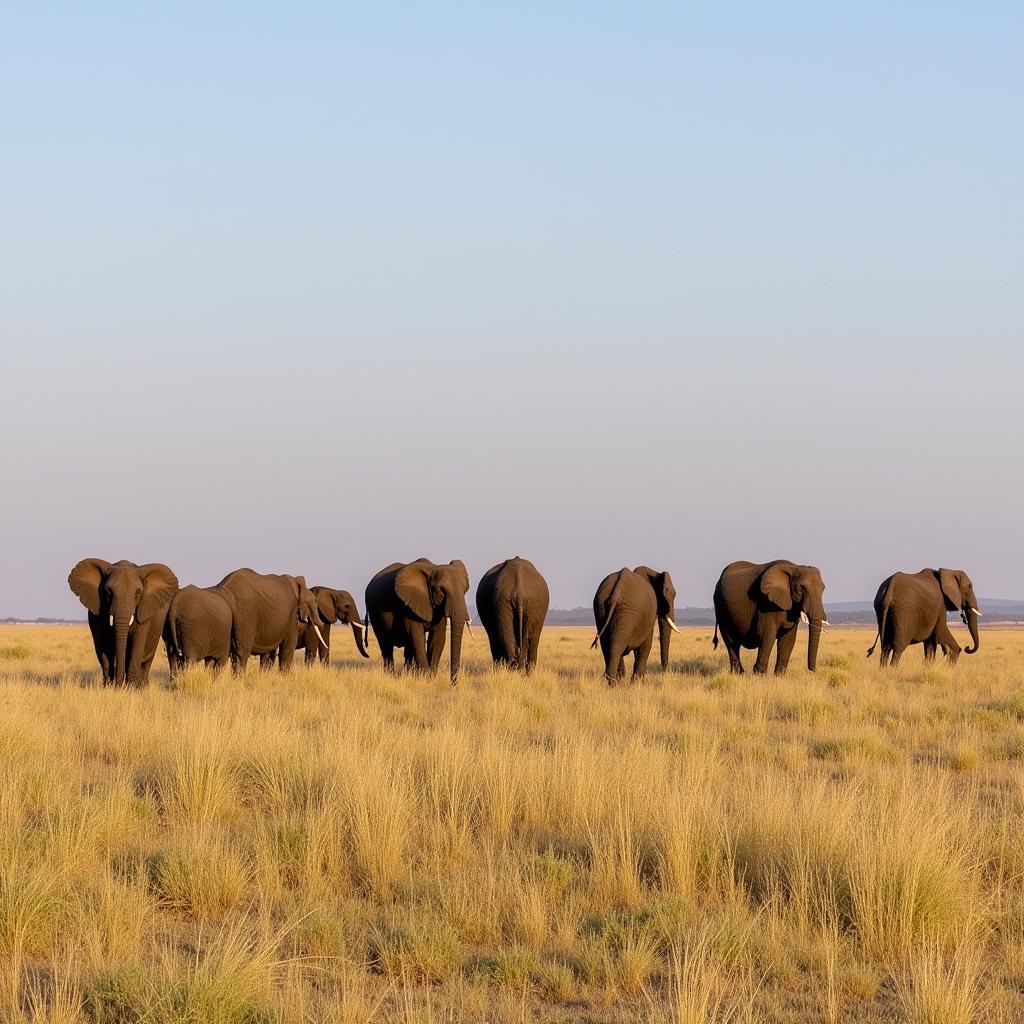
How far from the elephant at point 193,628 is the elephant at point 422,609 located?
3797mm

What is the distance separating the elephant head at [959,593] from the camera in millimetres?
29031

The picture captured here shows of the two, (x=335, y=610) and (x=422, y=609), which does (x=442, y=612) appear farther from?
(x=335, y=610)

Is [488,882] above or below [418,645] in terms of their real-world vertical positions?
below

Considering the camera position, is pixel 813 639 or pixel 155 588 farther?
pixel 813 639

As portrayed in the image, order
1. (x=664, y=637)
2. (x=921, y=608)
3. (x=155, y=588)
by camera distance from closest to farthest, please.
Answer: (x=155, y=588) → (x=664, y=637) → (x=921, y=608)

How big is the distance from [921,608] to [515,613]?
913cm

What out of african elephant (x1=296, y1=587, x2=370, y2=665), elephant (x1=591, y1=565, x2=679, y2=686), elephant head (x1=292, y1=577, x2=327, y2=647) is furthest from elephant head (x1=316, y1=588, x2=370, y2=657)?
elephant (x1=591, y1=565, x2=679, y2=686)

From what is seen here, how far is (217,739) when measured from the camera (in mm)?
11148

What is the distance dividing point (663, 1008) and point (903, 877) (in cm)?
204

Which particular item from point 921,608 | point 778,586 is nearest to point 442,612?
point 778,586

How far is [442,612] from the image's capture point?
79.4 ft

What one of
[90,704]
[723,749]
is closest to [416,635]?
[90,704]

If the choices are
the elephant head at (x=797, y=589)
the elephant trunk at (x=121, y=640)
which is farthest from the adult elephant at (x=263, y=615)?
the elephant head at (x=797, y=589)

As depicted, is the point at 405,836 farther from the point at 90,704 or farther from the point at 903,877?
the point at 90,704
